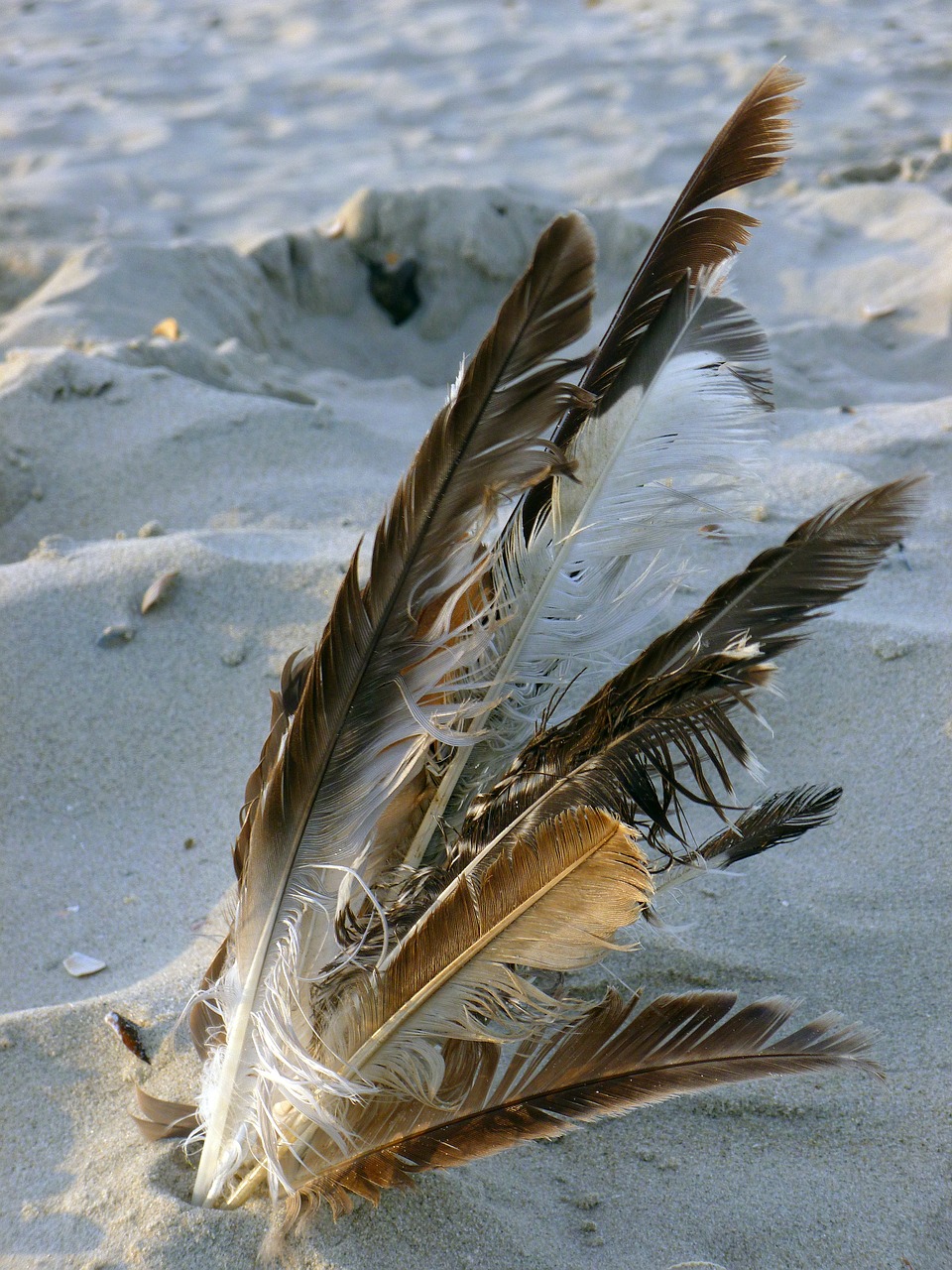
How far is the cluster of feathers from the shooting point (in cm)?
132

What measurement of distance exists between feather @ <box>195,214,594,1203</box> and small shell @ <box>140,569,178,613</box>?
4.60 feet

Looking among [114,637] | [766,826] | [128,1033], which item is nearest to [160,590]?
[114,637]

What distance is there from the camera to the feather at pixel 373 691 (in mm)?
1332

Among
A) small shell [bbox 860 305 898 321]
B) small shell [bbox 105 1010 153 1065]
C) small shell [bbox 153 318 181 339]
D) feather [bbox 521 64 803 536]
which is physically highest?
feather [bbox 521 64 803 536]

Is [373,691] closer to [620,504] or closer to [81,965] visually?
[620,504]

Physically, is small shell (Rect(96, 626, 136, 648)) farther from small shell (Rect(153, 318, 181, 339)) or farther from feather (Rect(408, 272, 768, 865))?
small shell (Rect(153, 318, 181, 339))

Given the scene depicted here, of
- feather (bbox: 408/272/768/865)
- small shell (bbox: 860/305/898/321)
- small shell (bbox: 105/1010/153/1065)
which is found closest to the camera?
feather (bbox: 408/272/768/865)

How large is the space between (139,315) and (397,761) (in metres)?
3.57

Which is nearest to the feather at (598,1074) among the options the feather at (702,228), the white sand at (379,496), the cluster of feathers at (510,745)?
the cluster of feathers at (510,745)

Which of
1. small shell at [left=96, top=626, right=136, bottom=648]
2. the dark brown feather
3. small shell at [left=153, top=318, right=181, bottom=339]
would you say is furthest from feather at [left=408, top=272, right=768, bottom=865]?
small shell at [left=153, top=318, right=181, bottom=339]

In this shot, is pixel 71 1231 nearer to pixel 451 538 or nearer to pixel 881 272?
pixel 451 538

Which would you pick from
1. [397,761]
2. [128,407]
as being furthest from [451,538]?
[128,407]

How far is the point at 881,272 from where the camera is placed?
5.05 meters

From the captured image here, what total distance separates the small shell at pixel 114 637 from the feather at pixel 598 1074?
64.1 inches
